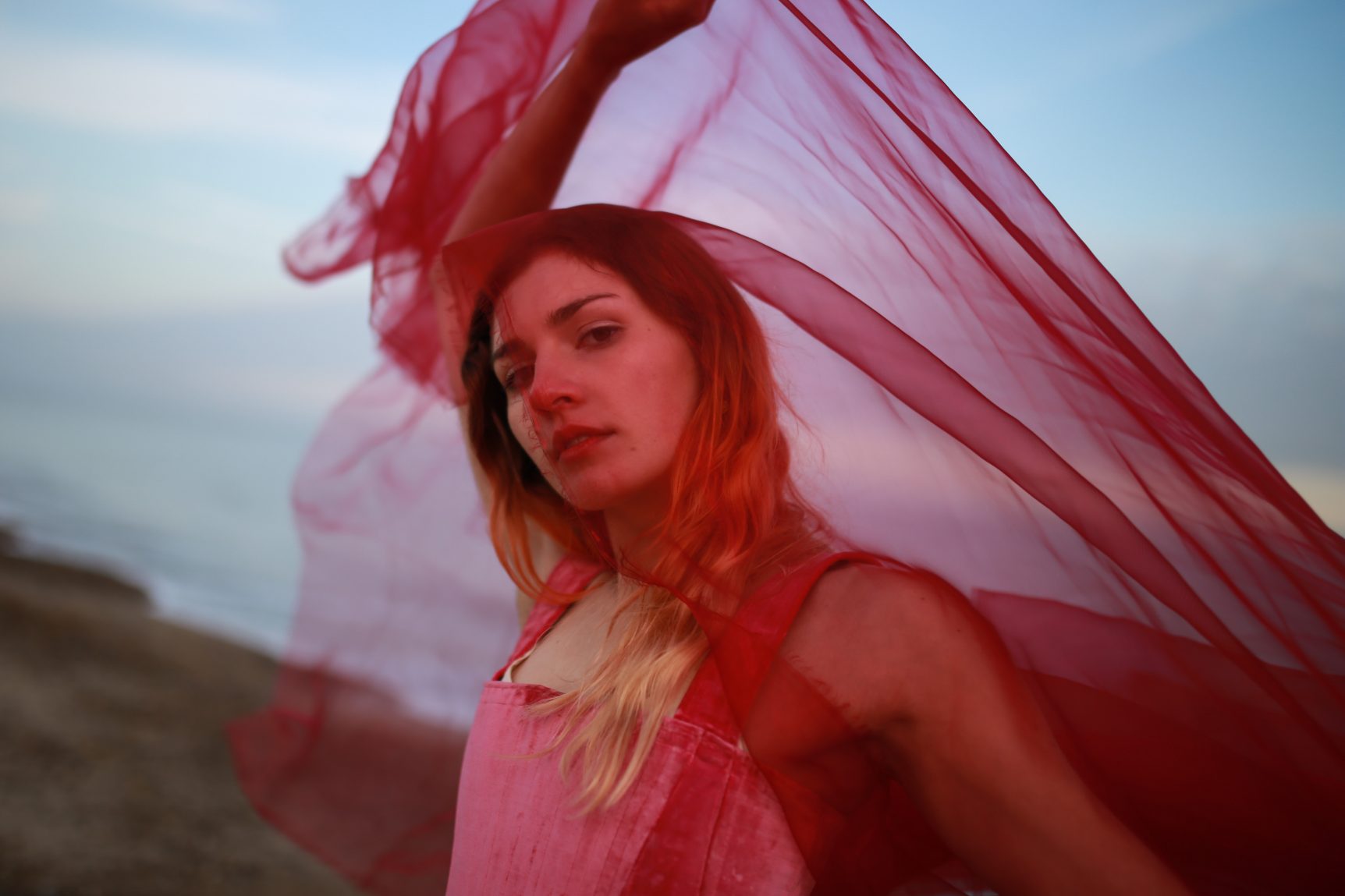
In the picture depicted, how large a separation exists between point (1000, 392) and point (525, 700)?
3.02 ft

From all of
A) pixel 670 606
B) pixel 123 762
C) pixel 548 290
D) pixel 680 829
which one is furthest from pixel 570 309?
pixel 123 762

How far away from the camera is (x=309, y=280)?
87.2 inches

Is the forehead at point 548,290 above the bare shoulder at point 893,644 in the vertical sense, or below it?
above

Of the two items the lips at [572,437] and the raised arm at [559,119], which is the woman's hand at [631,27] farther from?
the lips at [572,437]

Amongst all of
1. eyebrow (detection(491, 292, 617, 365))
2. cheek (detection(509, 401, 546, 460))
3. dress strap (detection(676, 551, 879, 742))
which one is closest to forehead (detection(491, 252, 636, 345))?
eyebrow (detection(491, 292, 617, 365))

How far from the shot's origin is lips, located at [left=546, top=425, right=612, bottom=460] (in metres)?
1.53

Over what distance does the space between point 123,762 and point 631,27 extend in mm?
5261

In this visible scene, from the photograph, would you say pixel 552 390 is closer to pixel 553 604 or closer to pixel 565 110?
pixel 553 604

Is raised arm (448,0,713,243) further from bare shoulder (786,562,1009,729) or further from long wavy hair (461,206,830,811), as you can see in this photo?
bare shoulder (786,562,1009,729)

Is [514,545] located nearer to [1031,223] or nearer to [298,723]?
[298,723]

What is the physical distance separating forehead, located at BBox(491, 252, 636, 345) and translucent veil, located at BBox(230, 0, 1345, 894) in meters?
0.09

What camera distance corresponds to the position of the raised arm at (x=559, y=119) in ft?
5.52

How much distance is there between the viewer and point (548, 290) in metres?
1.59

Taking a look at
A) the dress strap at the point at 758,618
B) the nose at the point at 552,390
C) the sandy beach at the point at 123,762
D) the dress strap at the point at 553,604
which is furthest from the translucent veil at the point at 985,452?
the sandy beach at the point at 123,762
